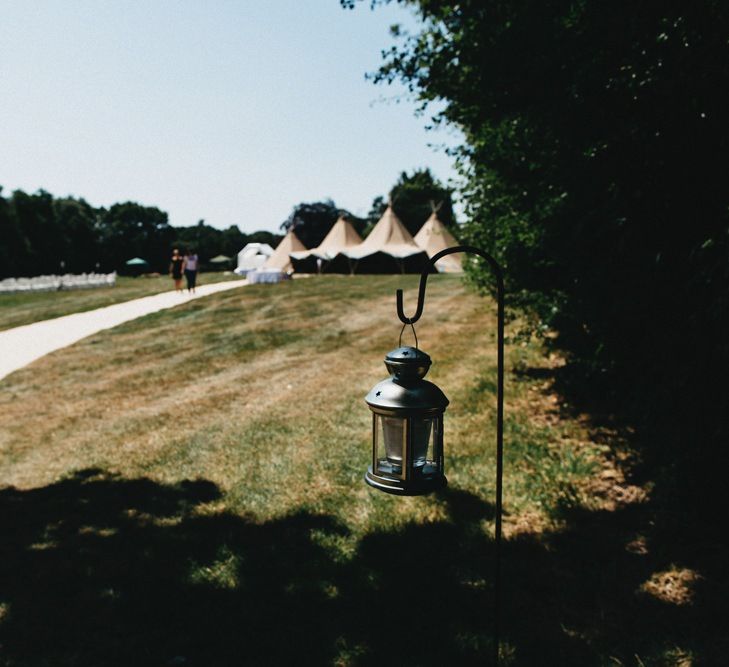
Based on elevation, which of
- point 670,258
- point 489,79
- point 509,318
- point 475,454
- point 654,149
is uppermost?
point 489,79

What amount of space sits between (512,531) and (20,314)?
21.2 m

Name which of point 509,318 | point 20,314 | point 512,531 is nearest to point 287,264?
point 20,314

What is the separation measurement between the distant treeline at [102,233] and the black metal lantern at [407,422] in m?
29.5

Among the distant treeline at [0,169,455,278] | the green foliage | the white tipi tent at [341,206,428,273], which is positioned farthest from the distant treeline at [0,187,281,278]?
the green foliage

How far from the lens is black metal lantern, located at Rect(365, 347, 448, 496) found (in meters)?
2.19

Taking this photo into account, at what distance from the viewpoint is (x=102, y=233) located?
3292 inches

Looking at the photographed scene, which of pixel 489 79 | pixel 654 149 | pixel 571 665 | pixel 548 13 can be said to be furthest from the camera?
pixel 489 79

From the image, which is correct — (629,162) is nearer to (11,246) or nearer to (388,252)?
(388,252)

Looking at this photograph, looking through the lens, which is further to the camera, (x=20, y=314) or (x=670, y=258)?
(x=20, y=314)

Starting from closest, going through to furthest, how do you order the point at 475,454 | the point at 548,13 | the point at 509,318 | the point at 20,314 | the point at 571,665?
1. the point at 571,665
2. the point at 548,13
3. the point at 475,454
4. the point at 509,318
5. the point at 20,314

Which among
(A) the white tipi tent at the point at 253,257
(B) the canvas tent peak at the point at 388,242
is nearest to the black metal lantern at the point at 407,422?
(B) the canvas tent peak at the point at 388,242

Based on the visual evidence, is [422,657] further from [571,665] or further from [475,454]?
[475,454]

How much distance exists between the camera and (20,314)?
20.1 metres

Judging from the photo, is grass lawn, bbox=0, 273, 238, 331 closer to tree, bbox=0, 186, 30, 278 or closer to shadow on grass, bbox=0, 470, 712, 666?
shadow on grass, bbox=0, 470, 712, 666
